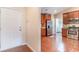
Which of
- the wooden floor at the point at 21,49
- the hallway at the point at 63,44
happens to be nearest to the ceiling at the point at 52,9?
the hallway at the point at 63,44

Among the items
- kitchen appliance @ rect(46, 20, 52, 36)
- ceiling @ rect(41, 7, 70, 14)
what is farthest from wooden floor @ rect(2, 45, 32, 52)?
ceiling @ rect(41, 7, 70, 14)

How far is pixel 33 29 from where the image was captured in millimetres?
1439

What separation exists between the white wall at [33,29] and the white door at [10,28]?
0.12 meters

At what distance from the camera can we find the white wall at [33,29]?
1.42m

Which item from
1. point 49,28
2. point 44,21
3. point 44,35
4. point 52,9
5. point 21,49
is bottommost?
point 21,49

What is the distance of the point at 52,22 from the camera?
1.54 meters

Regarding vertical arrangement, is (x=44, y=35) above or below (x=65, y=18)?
below

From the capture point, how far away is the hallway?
1.35 meters

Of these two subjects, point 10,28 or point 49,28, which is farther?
point 49,28

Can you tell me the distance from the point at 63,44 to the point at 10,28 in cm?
80

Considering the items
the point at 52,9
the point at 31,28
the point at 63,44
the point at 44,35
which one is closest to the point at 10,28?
the point at 31,28

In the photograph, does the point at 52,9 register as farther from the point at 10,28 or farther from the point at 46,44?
the point at 10,28
